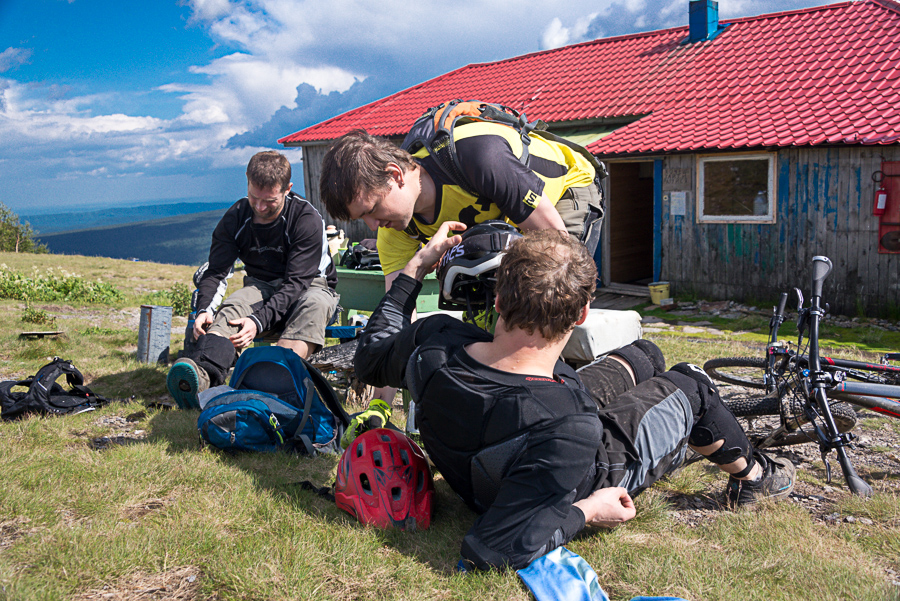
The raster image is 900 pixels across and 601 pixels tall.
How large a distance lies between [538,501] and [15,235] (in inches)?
1831

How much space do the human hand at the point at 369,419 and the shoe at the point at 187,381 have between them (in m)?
1.53

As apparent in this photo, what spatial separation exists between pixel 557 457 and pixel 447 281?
90 cm

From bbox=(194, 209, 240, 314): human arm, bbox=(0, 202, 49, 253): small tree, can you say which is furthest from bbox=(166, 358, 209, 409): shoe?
bbox=(0, 202, 49, 253): small tree

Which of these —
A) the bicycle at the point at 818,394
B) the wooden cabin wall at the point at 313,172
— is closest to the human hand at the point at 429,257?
the bicycle at the point at 818,394

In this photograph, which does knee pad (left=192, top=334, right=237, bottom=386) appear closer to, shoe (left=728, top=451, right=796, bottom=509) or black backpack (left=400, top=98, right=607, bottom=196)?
black backpack (left=400, top=98, right=607, bottom=196)

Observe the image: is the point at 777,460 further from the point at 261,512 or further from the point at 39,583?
the point at 39,583

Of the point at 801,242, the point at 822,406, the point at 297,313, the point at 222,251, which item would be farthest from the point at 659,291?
the point at 822,406

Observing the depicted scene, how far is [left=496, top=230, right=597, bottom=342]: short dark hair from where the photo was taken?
218 centimetres

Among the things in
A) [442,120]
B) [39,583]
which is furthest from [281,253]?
→ [39,583]

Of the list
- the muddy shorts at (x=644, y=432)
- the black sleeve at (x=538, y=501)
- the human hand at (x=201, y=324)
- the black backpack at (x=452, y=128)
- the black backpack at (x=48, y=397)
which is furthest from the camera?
the human hand at (x=201, y=324)

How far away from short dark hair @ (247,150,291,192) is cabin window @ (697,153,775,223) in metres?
8.52

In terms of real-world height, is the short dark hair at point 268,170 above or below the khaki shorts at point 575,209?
above

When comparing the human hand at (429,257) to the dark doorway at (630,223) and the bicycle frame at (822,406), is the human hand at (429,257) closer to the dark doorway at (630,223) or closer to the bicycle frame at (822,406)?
the bicycle frame at (822,406)

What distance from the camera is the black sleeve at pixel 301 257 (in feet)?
17.0
